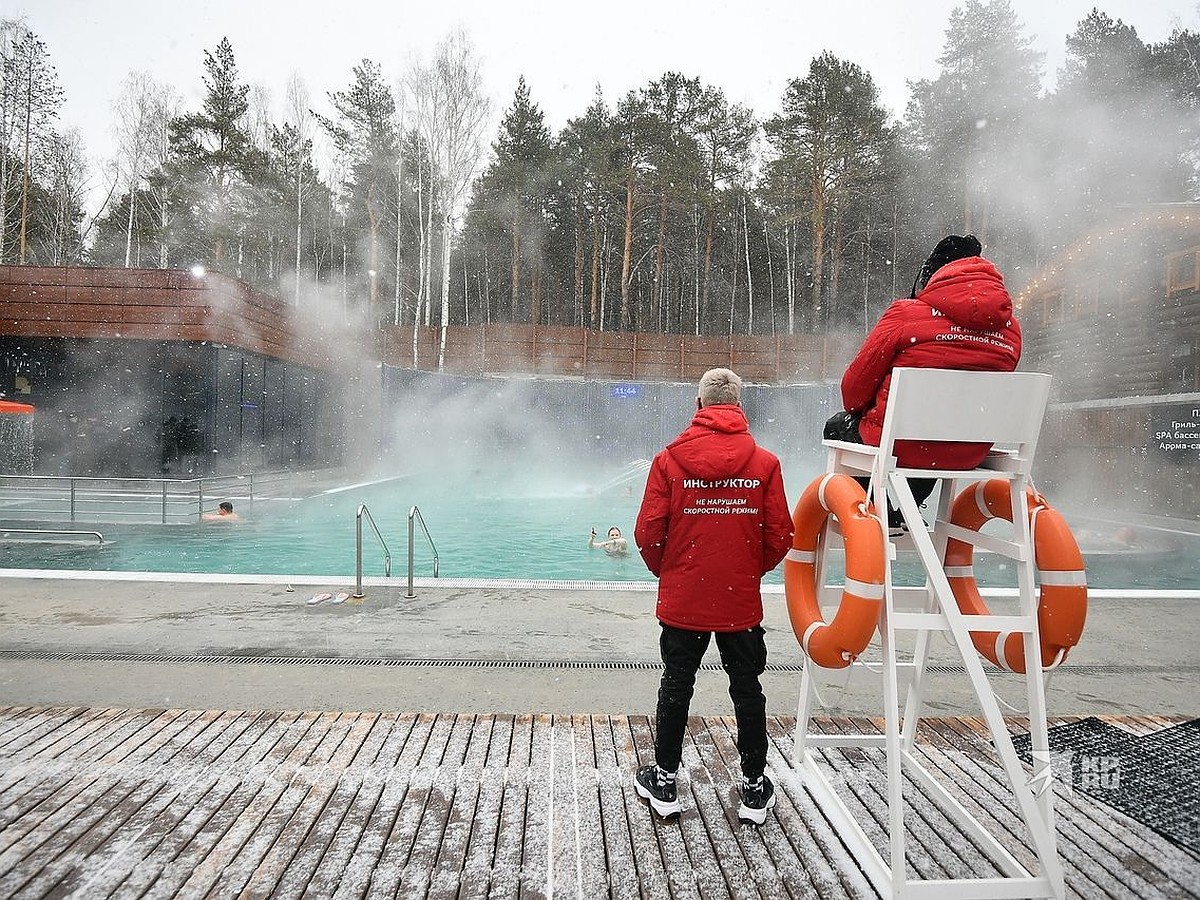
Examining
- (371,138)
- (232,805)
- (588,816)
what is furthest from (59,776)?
(371,138)

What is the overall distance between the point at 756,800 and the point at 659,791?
11.3 inches

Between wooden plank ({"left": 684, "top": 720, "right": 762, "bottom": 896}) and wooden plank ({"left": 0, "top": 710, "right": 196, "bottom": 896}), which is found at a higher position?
wooden plank ({"left": 0, "top": 710, "right": 196, "bottom": 896})

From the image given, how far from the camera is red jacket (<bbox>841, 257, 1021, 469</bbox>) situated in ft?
6.00

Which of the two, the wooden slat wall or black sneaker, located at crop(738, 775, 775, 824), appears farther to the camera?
the wooden slat wall

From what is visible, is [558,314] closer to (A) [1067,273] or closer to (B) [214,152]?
(B) [214,152]

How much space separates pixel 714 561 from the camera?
6.66 ft

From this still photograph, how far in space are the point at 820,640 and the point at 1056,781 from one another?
1153 mm

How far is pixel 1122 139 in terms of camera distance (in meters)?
19.3

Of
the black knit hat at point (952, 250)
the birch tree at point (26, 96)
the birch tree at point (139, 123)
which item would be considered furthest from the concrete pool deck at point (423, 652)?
the birch tree at point (139, 123)

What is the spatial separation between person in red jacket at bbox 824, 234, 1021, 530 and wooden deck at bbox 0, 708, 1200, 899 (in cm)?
111

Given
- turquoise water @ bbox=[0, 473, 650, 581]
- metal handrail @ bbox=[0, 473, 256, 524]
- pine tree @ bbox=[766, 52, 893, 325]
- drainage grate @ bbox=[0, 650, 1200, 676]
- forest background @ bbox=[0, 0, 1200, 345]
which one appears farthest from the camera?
pine tree @ bbox=[766, 52, 893, 325]

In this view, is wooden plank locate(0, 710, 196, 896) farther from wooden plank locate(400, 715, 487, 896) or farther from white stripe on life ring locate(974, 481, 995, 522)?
white stripe on life ring locate(974, 481, 995, 522)

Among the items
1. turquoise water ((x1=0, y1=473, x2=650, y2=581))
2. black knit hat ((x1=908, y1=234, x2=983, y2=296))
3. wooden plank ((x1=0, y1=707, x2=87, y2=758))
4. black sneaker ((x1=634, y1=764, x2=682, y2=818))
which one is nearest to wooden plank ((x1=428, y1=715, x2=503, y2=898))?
black sneaker ((x1=634, y1=764, x2=682, y2=818))

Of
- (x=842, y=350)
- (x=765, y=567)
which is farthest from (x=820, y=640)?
(x=842, y=350)
